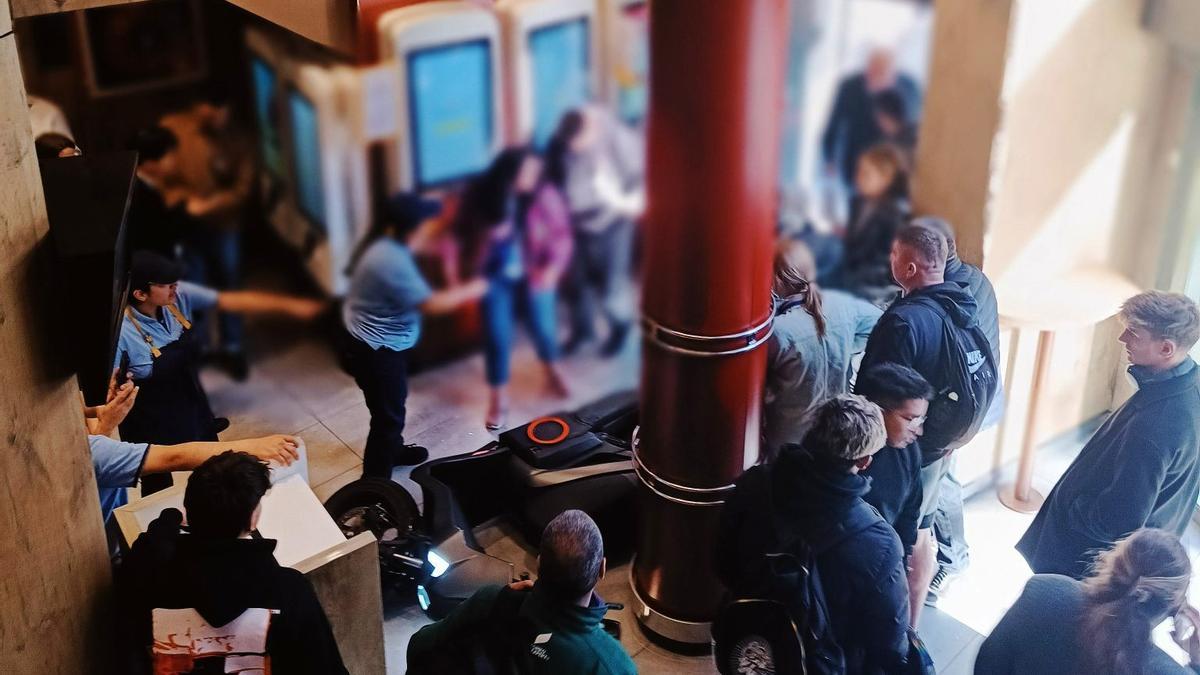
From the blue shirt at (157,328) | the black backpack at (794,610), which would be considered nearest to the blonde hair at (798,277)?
the black backpack at (794,610)

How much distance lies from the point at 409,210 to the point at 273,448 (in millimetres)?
1369

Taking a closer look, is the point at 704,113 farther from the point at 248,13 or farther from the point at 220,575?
the point at 220,575

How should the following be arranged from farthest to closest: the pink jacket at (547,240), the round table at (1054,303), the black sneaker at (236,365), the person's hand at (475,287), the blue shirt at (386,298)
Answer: the black sneaker at (236,365) < the round table at (1054,303) < the blue shirt at (386,298) < the person's hand at (475,287) < the pink jacket at (547,240)

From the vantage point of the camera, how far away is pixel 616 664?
2617mm

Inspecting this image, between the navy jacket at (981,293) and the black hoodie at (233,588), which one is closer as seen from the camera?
the black hoodie at (233,588)

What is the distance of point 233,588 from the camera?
2605mm

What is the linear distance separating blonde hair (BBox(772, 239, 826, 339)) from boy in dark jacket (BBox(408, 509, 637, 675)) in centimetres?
85

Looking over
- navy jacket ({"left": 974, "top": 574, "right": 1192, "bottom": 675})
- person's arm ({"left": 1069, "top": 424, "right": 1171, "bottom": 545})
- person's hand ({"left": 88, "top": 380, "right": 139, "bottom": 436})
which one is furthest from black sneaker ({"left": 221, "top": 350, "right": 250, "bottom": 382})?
person's arm ({"left": 1069, "top": 424, "right": 1171, "bottom": 545})

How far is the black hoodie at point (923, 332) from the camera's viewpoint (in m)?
2.91

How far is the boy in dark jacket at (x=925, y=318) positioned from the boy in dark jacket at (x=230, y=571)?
5.00 ft

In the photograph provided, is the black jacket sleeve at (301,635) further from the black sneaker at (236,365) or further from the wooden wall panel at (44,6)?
the wooden wall panel at (44,6)

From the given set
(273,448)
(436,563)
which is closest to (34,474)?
(273,448)

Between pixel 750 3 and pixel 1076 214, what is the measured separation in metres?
0.97

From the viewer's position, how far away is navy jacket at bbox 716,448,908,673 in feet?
9.45
